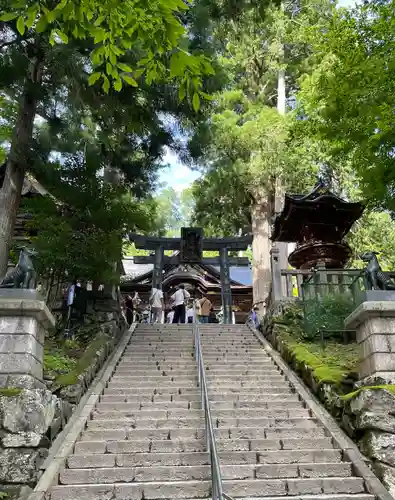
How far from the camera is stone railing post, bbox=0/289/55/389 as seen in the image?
5984 mm

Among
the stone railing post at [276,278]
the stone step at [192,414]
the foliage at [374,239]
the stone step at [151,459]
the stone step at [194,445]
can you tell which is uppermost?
the foliage at [374,239]

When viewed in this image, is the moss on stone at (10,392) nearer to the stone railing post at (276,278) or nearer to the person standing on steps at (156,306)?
the stone railing post at (276,278)

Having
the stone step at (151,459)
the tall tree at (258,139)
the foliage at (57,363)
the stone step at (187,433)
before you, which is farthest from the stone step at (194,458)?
the tall tree at (258,139)

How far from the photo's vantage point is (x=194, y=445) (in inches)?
232

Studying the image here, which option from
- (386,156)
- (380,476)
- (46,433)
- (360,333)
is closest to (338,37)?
(386,156)

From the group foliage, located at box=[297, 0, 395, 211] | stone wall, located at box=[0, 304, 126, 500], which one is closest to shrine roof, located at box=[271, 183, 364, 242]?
foliage, located at box=[297, 0, 395, 211]

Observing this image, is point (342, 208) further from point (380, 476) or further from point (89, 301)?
point (380, 476)

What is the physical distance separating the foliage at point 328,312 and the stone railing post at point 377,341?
296 centimetres

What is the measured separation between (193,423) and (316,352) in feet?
11.5

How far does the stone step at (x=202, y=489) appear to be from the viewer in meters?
4.85

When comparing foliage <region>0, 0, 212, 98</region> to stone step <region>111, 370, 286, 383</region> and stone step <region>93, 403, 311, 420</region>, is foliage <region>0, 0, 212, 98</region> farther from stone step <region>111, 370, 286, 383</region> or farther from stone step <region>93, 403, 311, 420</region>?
stone step <region>111, 370, 286, 383</region>

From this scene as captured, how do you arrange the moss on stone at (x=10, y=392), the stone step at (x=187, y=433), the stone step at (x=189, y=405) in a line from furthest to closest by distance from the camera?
1. the stone step at (x=189, y=405)
2. the stone step at (x=187, y=433)
3. the moss on stone at (x=10, y=392)

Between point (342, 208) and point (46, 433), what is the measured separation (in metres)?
11.3

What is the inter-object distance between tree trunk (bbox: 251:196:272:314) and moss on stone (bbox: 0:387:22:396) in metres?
12.9
